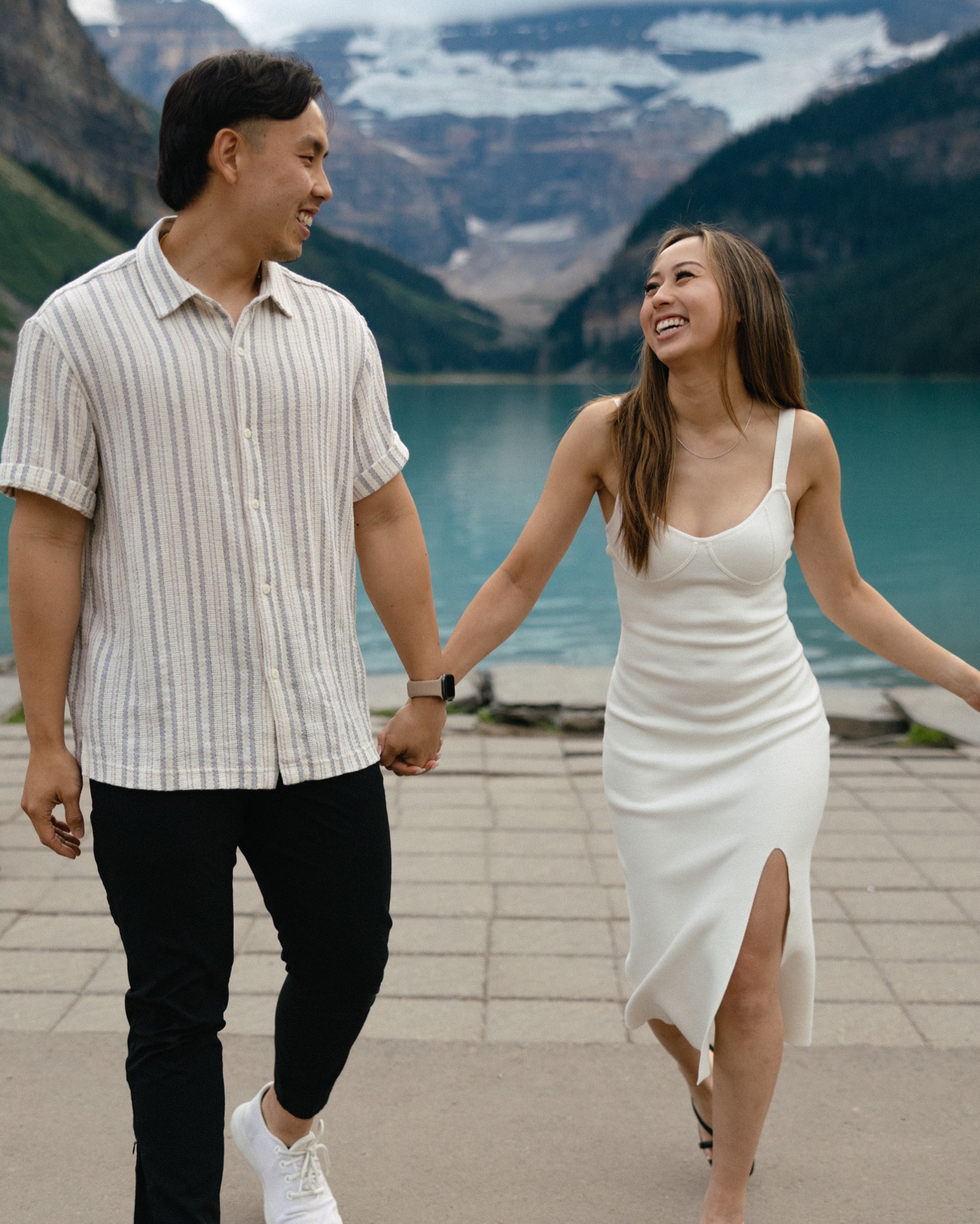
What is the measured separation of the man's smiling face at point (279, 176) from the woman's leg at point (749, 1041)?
4.17 feet

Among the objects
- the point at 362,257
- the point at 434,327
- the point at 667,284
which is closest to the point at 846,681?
the point at 667,284

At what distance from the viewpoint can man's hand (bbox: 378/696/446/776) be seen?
2307 mm

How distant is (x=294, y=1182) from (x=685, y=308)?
1.67 m

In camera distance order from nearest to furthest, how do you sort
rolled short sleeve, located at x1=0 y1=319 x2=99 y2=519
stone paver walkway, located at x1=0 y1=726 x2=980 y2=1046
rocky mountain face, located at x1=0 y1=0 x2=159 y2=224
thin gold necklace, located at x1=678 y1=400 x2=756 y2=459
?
rolled short sleeve, located at x1=0 y1=319 x2=99 y2=519
thin gold necklace, located at x1=678 y1=400 x2=756 y2=459
stone paver walkway, located at x1=0 y1=726 x2=980 y2=1046
rocky mountain face, located at x1=0 y1=0 x2=159 y2=224

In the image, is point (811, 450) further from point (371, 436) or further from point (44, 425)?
point (44, 425)

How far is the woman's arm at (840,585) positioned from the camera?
2381 millimetres

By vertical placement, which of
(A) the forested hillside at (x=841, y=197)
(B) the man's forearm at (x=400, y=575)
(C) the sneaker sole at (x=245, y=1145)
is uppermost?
(A) the forested hillside at (x=841, y=197)

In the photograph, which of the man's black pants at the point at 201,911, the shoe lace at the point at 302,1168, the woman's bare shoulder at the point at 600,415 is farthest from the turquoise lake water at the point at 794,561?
the shoe lace at the point at 302,1168

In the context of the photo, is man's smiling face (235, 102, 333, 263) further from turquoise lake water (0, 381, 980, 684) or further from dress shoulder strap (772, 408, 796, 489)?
turquoise lake water (0, 381, 980, 684)

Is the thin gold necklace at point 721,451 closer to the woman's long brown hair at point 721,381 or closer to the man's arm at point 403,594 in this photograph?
the woman's long brown hair at point 721,381

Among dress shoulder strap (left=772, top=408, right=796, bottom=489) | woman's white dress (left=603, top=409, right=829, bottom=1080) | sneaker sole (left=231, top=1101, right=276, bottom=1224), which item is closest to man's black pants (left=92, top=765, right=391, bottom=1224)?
sneaker sole (left=231, top=1101, right=276, bottom=1224)

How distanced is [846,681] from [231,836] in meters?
7.88

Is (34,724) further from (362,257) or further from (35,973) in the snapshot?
(362,257)

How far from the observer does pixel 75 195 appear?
127 meters
